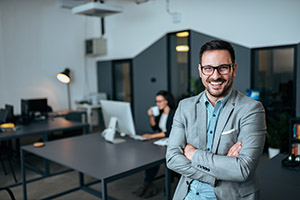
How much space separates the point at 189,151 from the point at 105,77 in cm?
733

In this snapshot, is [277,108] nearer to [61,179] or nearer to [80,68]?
[61,179]

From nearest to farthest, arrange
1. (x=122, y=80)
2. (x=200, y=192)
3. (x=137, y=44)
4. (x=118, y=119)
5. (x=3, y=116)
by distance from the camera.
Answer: (x=200, y=192) < (x=118, y=119) < (x=3, y=116) < (x=137, y=44) < (x=122, y=80)

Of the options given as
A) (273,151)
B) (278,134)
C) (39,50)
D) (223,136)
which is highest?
(39,50)

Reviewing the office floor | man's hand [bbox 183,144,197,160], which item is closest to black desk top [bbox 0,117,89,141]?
the office floor

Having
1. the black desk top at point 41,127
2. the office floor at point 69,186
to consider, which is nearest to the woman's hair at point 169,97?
the office floor at point 69,186

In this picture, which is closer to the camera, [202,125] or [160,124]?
[202,125]

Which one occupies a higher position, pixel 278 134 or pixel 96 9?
pixel 96 9

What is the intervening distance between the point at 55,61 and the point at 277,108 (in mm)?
5674

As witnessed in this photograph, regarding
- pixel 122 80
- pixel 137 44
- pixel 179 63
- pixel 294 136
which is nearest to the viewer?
pixel 294 136

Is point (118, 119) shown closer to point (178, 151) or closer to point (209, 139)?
point (178, 151)

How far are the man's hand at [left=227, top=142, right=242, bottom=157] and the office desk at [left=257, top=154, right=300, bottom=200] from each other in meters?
0.51

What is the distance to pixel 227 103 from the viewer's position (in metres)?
1.45

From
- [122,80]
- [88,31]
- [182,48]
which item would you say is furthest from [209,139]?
[88,31]

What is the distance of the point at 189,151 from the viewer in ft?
5.01
